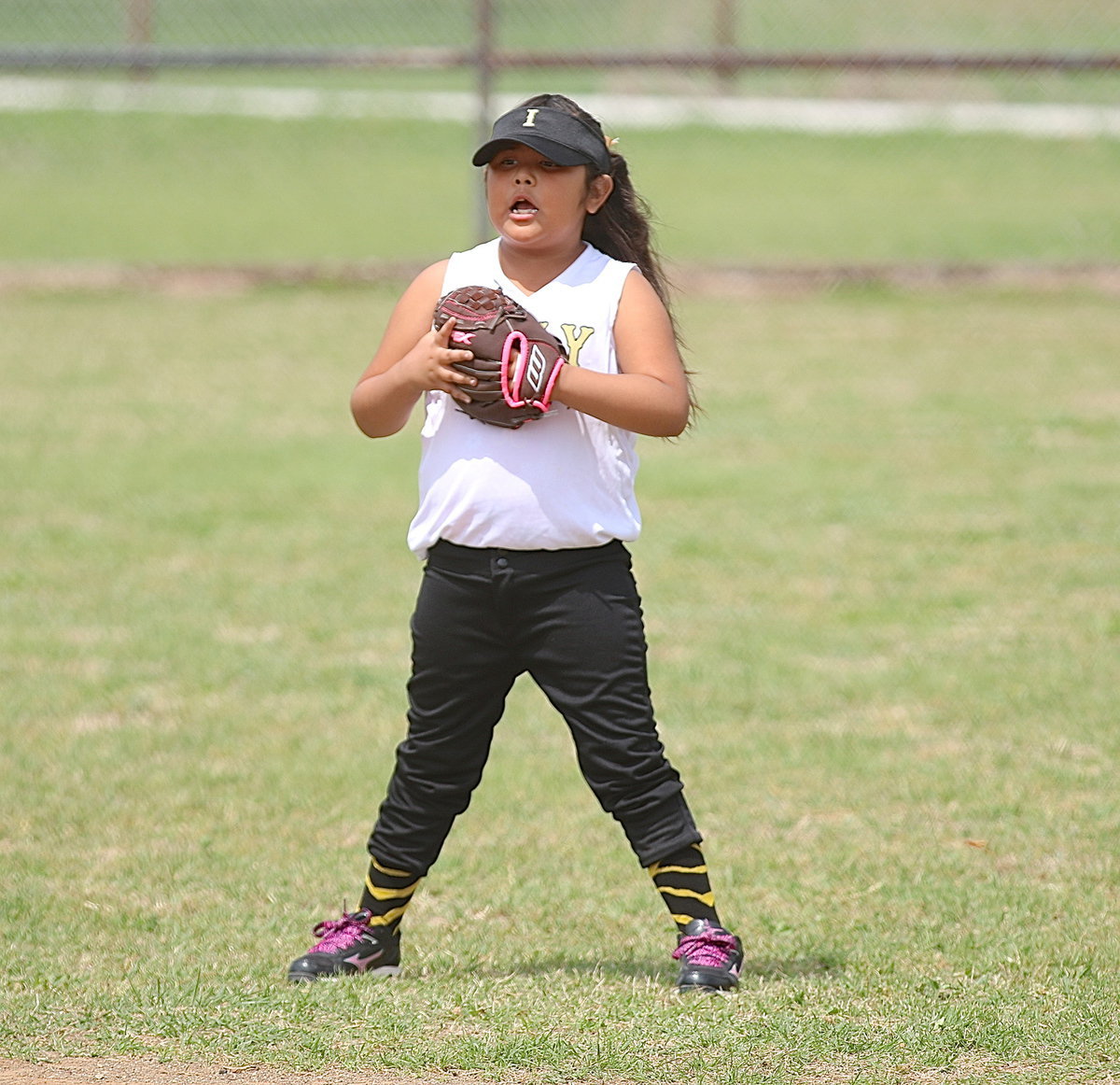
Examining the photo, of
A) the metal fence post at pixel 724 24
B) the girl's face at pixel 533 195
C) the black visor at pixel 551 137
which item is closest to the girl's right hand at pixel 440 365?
the girl's face at pixel 533 195

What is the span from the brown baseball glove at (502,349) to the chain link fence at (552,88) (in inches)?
334

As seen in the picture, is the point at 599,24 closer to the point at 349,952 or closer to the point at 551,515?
the point at 551,515

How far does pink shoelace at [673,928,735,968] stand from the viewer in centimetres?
338

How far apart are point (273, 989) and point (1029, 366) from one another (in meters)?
7.71

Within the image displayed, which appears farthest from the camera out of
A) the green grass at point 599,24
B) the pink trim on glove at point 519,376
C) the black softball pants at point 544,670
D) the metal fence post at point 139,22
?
the green grass at point 599,24

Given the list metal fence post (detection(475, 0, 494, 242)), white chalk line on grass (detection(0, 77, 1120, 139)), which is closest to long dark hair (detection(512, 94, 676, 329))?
metal fence post (detection(475, 0, 494, 242))

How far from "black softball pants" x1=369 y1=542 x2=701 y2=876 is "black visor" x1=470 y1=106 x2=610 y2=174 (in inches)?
28.0

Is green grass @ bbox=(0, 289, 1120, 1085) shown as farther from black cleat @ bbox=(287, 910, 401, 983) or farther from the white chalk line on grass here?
the white chalk line on grass

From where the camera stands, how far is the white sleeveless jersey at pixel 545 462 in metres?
3.27

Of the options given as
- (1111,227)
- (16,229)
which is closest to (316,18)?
(16,229)

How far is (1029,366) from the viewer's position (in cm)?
1012

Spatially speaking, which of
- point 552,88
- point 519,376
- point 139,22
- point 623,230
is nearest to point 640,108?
point 552,88

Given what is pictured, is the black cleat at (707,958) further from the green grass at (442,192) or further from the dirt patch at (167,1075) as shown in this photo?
the green grass at (442,192)

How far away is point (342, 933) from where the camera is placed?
3512 mm
